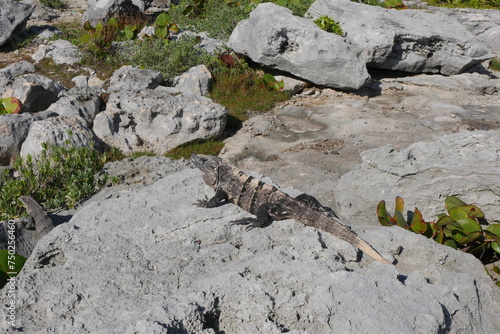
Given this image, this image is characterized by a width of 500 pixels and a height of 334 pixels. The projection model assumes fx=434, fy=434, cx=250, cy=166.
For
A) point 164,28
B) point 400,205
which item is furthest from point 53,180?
point 164,28

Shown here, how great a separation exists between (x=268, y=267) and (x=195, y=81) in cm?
874

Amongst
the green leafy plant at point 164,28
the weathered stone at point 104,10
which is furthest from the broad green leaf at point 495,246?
the weathered stone at point 104,10

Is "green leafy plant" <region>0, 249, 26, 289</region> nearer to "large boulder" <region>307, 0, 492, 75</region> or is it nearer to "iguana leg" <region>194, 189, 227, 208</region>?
"iguana leg" <region>194, 189, 227, 208</region>

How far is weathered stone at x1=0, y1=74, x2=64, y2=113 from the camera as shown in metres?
9.95

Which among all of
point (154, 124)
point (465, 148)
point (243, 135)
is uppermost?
point (465, 148)

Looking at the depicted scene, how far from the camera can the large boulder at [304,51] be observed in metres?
11.5

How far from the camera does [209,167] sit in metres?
5.32

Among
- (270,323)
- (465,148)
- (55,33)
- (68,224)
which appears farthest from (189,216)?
(55,33)

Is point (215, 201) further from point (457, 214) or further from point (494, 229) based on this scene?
point (494, 229)

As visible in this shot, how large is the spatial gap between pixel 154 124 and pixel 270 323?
705 centimetres

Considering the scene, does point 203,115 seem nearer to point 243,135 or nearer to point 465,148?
Answer: point 243,135

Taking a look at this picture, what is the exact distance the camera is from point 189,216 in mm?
4461

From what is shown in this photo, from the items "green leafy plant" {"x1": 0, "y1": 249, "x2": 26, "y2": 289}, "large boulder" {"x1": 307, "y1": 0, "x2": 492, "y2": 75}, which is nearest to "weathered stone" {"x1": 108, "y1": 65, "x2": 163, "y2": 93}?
"large boulder" {"x1": 307, "y1": 0, "x2": 492, "y2": 75}

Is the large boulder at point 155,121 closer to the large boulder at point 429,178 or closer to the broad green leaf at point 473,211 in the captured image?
the large boulder at point 429,178
